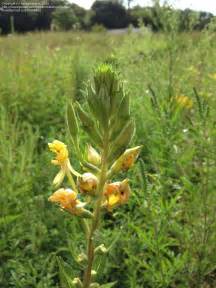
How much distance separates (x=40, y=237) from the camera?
1.95 meters

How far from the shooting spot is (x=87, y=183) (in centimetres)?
109

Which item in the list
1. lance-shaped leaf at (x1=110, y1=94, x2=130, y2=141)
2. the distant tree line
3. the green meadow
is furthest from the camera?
the distant tree line

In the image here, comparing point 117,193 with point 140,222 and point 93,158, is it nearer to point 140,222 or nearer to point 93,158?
point 93,158

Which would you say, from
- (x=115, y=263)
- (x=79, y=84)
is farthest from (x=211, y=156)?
(x=79, y=84)

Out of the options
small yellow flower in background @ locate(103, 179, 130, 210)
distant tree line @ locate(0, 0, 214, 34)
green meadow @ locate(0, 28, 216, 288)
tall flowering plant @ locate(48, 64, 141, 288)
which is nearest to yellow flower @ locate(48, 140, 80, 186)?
tall flowering plant @ locate(48, 64, 141, 288)

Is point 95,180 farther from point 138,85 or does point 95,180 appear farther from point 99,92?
point 138,85

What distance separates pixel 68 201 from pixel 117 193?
4.6 inches

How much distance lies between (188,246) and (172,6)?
2167 mm

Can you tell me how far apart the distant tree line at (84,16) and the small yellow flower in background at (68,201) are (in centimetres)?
247

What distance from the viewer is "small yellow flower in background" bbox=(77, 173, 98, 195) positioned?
1092 mm

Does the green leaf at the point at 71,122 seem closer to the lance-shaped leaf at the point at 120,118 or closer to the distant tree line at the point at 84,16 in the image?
the lance-shaped leaf at the point at 120,118

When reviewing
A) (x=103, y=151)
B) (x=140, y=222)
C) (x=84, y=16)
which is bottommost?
(x=140, y=222)

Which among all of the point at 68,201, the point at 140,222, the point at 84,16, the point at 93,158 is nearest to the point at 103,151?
the point at 93,158

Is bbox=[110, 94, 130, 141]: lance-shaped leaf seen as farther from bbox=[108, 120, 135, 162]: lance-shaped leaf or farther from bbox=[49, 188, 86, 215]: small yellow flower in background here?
bbox=[49, 188, 86, 215]: small yellow flower in background
